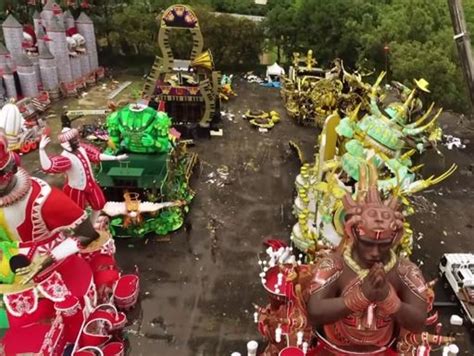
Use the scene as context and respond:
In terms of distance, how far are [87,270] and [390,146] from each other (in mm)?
7271

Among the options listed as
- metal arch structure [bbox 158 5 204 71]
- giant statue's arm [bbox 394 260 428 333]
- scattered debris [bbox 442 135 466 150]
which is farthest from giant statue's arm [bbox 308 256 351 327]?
scattered debris [bbox 442 135 466 150]

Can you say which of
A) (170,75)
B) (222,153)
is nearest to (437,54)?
(222,153)

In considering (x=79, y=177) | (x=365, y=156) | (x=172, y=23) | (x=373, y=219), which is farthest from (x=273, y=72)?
(x=373, y=219)

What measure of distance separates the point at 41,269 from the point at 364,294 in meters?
4.87

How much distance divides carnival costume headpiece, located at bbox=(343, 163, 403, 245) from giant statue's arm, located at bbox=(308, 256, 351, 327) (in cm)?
58

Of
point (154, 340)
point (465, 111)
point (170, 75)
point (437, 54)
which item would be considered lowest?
point (154, 340)

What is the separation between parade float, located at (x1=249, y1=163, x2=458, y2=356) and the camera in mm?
6016

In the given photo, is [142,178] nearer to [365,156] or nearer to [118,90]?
[365,156]

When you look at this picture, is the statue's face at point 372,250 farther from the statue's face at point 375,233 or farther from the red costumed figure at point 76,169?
the red costumed figure at point 76,169

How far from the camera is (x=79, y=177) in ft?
32.7

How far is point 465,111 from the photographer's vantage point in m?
21.2

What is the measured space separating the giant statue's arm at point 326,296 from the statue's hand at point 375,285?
0.48m

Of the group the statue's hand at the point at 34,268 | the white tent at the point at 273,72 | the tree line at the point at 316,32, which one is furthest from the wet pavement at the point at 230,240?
the white tent at the point at 273,72

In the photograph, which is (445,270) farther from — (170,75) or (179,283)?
(170,75)
